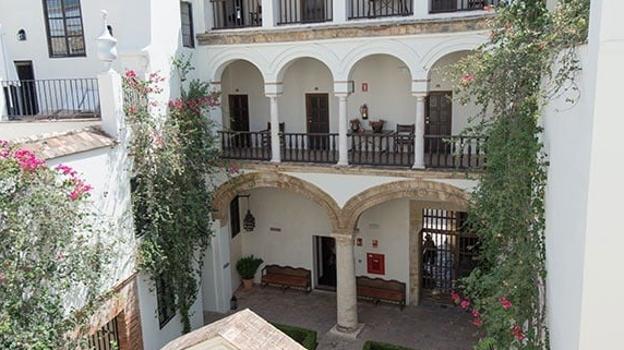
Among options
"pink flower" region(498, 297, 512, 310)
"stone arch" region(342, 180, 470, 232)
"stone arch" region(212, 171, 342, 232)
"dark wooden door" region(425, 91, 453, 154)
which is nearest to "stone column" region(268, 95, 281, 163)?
"stone arch" region(212, 171, 342, 232)

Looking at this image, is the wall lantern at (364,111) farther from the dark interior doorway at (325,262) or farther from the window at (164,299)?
the window at (164,299)

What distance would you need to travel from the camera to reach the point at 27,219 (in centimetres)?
750

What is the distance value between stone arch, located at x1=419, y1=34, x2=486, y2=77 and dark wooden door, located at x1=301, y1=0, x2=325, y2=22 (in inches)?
164

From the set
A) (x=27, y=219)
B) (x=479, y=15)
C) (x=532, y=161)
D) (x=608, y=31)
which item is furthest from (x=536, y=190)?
(x=27, y=219)

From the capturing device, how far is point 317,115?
49.3 ft

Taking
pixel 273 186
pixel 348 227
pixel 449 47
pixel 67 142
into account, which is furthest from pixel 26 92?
pixel 449 47

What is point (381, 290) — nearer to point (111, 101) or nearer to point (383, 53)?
point (383, 53)

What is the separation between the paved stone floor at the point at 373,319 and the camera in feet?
42.9

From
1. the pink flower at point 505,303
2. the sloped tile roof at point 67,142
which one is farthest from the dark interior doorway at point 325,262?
the pink flower at point 505,303

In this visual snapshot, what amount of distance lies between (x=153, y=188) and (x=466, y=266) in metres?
9.50

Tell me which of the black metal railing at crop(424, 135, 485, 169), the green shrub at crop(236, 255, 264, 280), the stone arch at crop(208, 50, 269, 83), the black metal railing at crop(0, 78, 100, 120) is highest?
the stone arch at crop(208, 50, 269, 83)

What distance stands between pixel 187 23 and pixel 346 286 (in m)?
8.21

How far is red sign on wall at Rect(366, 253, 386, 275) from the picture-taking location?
1540cm

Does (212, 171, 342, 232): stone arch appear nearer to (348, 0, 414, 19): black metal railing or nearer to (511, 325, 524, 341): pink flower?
(348, 0, 414, 19): black metal railing
